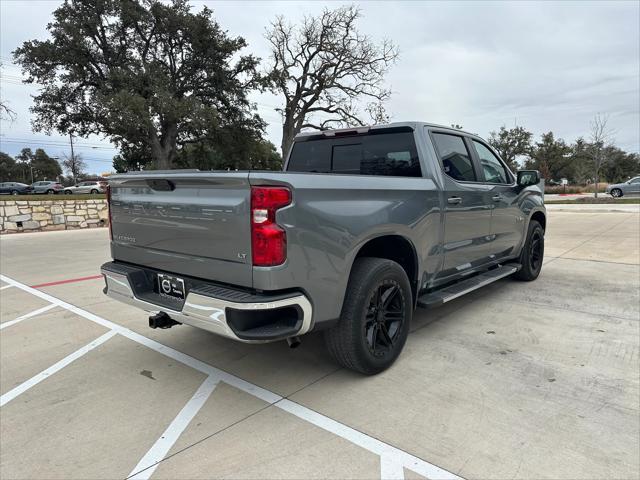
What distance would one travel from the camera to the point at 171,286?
2887 millimetres

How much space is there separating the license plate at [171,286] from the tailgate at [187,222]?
0.06m

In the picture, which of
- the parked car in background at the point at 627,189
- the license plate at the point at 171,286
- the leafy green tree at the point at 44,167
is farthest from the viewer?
the leafy green tree at the point at 44,167

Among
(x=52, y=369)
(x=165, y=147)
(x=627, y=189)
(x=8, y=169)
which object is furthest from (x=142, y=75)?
(x=8, y=169)

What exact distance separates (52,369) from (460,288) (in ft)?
11.9

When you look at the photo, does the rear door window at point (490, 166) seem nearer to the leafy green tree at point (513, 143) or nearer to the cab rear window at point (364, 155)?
the cab rear window at point (364, 155)

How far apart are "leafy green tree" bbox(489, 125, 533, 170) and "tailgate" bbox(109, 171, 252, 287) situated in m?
57.9

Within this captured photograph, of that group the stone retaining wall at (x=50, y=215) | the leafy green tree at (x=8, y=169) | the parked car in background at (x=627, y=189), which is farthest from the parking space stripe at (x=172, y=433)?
the leafy green tree at (x=8, y=169)

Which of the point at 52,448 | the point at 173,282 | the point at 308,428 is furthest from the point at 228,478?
the point at 173,282

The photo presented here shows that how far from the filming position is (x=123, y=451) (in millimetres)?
2316

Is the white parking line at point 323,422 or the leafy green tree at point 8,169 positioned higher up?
the leafy green tree at point 8,169

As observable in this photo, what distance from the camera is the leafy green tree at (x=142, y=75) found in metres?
25.3

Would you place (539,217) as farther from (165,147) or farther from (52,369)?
(165,147)

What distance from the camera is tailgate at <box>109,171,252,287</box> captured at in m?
2.43

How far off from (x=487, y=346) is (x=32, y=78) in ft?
109
